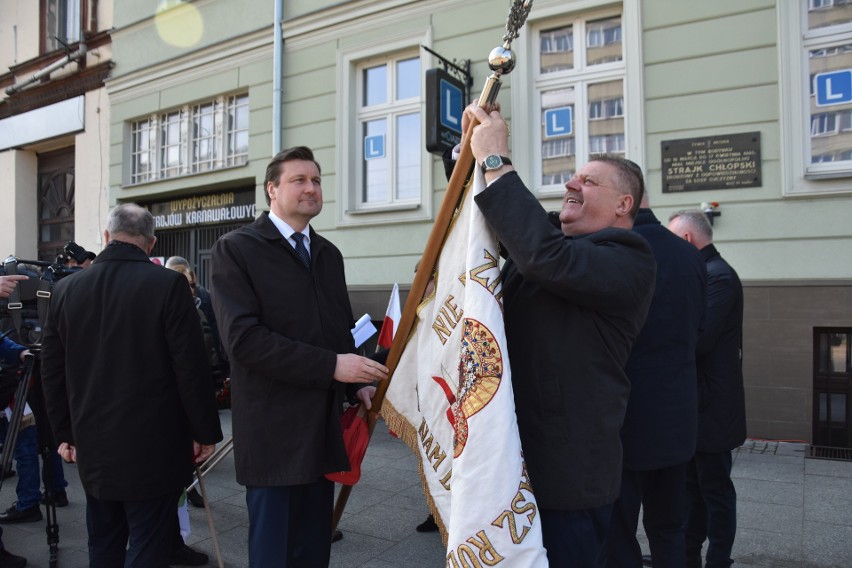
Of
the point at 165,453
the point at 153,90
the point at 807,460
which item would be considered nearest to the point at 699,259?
the point at 165,453

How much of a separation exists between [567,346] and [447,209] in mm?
623

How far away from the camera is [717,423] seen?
3230 mm

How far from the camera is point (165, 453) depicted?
274cm

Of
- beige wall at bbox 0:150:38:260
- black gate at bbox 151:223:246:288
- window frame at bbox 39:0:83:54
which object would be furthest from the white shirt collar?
beige wall at bbox 0:150:38:260

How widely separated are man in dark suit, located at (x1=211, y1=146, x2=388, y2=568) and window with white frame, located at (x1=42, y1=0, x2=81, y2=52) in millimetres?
12827

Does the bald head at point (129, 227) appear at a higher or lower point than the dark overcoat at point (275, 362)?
higher

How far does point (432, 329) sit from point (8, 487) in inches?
183

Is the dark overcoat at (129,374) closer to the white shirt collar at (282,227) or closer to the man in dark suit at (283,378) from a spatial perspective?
the man in dark suit at (283,378)

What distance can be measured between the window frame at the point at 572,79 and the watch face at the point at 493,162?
532cm

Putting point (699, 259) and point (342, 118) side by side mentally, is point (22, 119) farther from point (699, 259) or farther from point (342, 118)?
point (699, 259)

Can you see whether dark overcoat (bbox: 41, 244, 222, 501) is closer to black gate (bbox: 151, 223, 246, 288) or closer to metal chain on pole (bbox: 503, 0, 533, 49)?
metal chain on pole (bbox: 503, 0, 533, 49)

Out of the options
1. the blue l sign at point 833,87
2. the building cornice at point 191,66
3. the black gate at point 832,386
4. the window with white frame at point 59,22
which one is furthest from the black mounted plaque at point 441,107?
the window with white frame at point 59,22

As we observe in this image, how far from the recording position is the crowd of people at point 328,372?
6.10 feet

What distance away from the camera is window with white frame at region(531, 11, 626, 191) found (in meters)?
7.19
